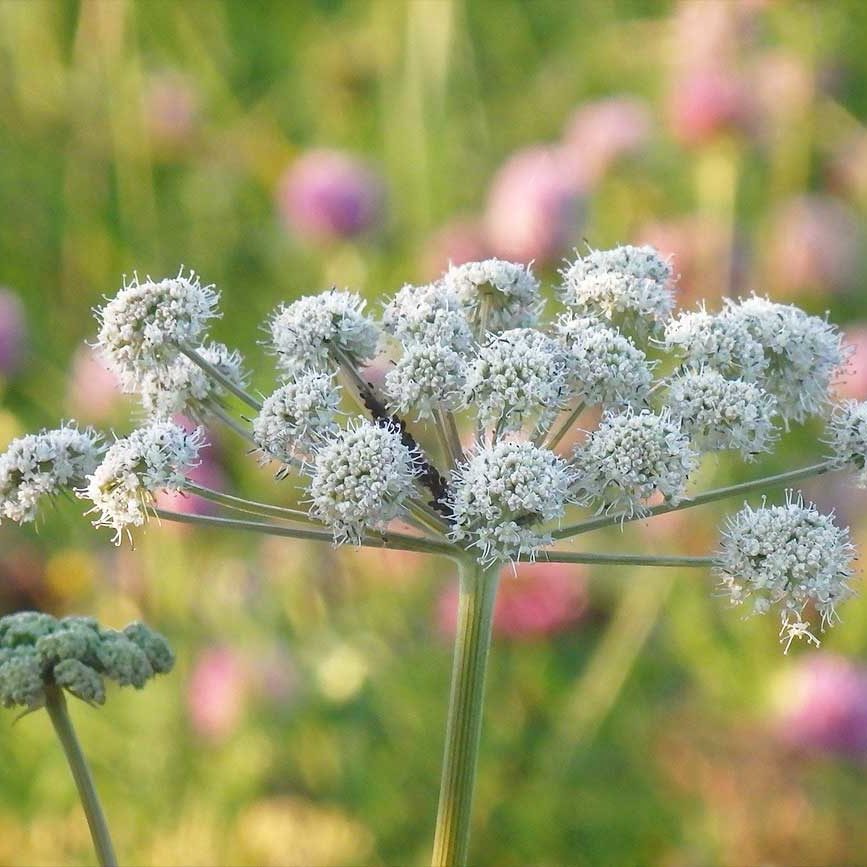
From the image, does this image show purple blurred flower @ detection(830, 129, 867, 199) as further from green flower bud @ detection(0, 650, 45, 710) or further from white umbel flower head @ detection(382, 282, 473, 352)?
green flower bud @ detection(0, 650, 45, 710)

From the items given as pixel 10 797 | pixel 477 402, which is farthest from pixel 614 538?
pixel 477 402

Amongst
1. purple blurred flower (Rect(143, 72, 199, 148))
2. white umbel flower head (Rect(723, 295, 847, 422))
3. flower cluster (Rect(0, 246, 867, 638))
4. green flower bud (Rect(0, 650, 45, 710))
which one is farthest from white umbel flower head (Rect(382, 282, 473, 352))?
purple blurred flower (Rect(143, 72, 199, 148))

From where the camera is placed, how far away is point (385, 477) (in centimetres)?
159

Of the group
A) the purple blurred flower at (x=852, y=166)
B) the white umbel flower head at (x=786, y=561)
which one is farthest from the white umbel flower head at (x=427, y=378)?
the purple blurred flower at (x=852, y=166)

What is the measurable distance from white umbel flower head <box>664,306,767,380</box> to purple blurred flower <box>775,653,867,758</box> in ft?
7.53

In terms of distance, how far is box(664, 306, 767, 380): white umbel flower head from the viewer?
178cm

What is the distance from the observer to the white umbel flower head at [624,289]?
1859 mm

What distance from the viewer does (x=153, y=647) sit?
1769mm

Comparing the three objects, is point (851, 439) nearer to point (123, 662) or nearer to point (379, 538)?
point (379, 538)

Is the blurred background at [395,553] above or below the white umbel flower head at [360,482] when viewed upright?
above

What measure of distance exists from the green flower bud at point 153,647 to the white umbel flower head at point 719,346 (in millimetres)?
737

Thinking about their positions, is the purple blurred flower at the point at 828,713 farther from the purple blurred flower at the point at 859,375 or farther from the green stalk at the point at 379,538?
the green stalk at the point at 379,538

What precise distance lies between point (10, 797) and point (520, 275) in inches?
117

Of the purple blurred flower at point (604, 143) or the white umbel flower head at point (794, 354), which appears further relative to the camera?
the purple blurred flower at point (604, 143)
